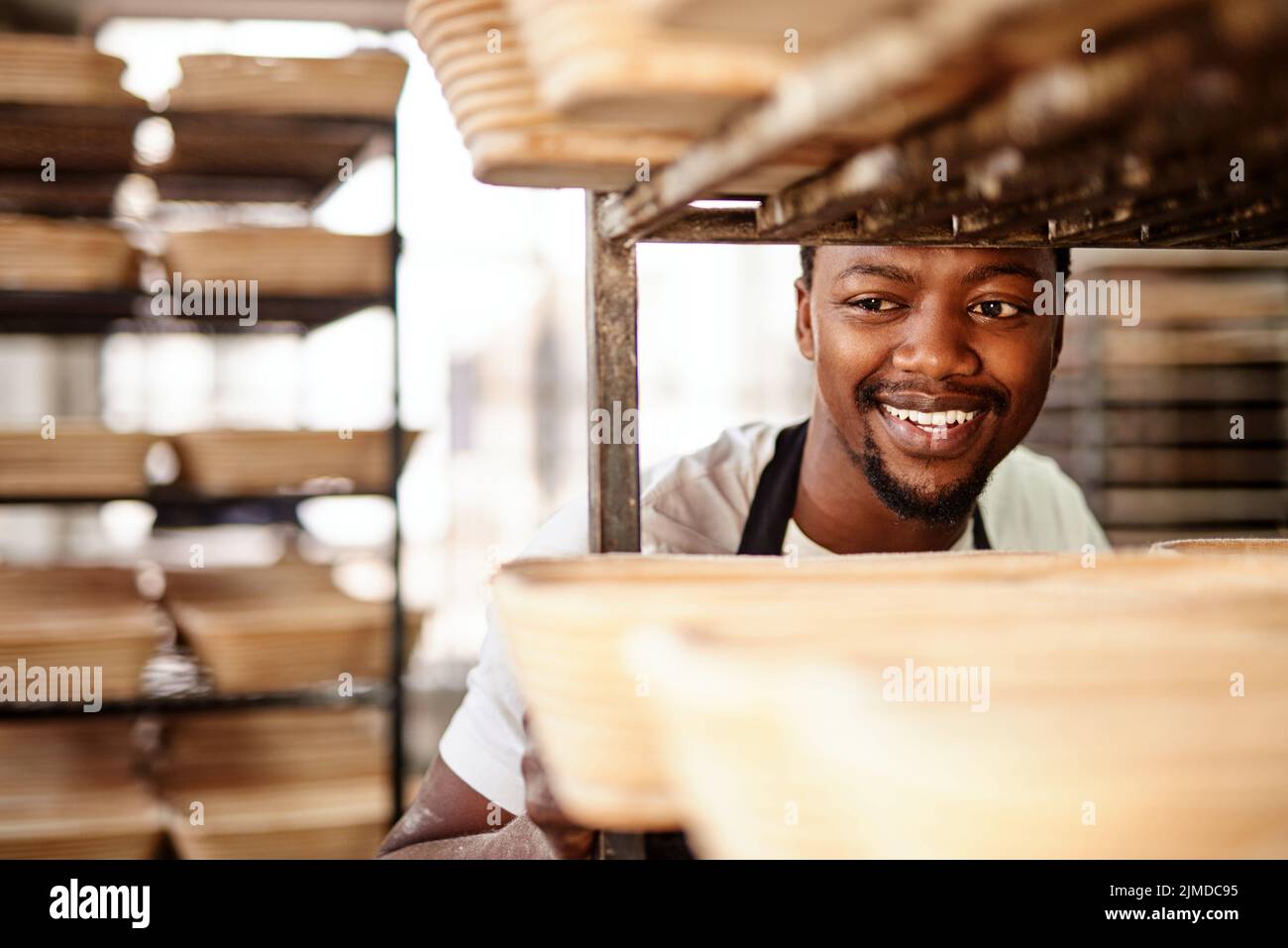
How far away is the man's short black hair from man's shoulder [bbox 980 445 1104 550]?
33 cm

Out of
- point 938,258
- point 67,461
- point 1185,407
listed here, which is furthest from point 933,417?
point 1185,407

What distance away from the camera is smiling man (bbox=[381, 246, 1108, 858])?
1.65 metres

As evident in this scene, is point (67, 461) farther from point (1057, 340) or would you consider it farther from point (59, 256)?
point (1057, 340)

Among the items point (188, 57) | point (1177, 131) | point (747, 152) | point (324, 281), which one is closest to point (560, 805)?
point (747, 152)

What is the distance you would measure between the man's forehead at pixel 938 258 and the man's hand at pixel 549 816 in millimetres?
898

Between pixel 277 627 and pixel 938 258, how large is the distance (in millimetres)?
2237

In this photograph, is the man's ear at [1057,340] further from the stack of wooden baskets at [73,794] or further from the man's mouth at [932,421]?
the stack of wooden baskets at [73,794]

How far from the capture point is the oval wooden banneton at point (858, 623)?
0.56 meters

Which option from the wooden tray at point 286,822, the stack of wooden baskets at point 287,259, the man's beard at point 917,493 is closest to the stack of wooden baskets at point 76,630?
the wooden tray at point 286,822

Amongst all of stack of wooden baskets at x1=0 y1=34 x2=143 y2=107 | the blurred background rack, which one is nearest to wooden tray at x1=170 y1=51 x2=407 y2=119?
the blurred background rack

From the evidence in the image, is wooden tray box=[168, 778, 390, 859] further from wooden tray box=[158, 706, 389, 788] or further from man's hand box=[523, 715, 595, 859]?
man's hand box=[523, 715, 595, 859]

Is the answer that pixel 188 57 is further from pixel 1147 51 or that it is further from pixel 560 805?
pixel 1147 51

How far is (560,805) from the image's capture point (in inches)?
38.2

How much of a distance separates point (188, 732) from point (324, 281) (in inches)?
51.2
